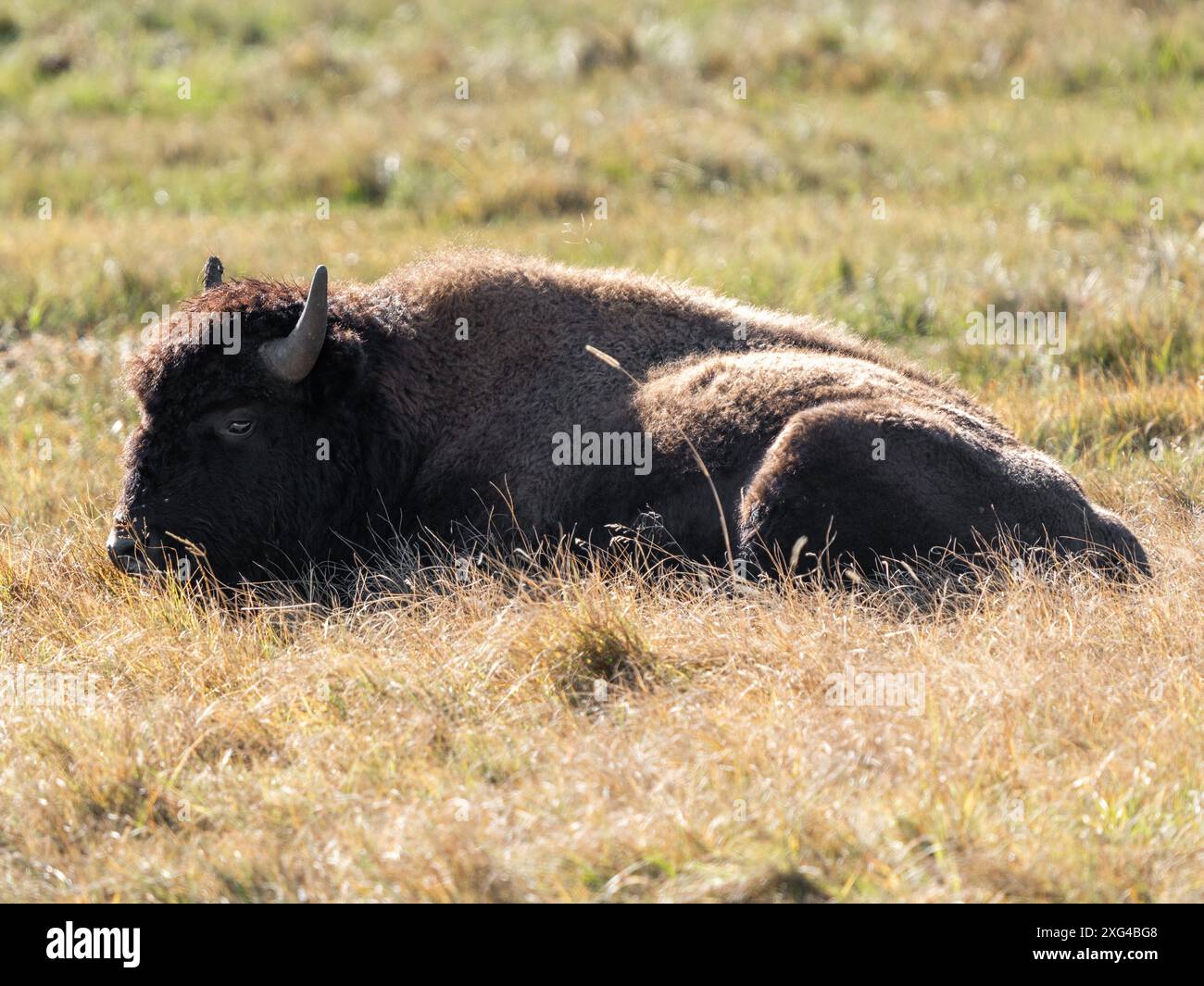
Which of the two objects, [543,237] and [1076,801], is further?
[543,237]

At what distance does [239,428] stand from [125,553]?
722mm

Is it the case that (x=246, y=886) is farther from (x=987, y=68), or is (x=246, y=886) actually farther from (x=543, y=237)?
(x=987, y=68)

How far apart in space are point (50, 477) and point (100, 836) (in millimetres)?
4228

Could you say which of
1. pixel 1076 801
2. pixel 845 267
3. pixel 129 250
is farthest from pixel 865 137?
pixel 1076 801

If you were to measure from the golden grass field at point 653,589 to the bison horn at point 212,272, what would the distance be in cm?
124

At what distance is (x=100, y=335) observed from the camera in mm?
11062

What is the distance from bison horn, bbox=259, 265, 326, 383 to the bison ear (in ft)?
2.60

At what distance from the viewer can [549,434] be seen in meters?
6.48

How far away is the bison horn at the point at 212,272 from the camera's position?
700 centimetres

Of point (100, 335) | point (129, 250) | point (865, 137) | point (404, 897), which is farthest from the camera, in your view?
point (865, 137)

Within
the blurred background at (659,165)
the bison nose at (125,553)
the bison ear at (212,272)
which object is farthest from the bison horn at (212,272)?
the blurred background at (659,165)

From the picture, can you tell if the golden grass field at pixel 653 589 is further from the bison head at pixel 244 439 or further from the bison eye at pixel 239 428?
the bison eye at pixel 239 428

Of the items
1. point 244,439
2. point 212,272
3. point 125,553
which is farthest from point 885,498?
point 212,272

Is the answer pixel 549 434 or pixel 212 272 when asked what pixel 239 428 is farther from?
pixel 549 434
